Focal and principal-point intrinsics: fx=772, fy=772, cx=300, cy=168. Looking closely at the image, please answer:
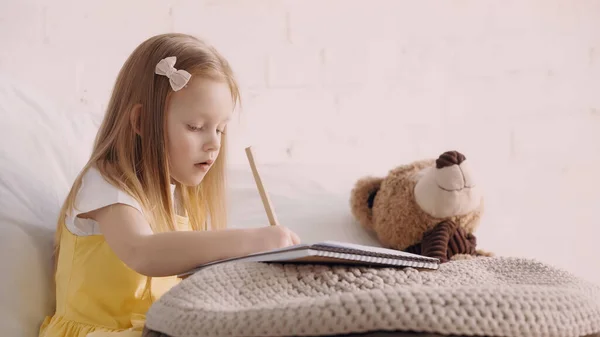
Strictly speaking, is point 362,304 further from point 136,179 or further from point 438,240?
point 438,240

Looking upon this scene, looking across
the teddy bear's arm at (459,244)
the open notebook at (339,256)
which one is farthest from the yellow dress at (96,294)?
the teddy bear's arm at (459,244)

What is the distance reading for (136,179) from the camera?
3.75 feet

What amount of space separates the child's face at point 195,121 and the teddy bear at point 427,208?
36 cm

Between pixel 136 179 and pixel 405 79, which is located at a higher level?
pixel 405 79

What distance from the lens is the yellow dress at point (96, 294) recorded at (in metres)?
1.12

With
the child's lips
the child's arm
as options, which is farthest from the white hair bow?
the child's arm

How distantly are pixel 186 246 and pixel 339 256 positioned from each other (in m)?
0.26

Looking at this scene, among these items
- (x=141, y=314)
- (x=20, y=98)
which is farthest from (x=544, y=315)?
(x=20, y=98)

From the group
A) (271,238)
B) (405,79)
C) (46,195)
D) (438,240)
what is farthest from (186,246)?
(405,79)

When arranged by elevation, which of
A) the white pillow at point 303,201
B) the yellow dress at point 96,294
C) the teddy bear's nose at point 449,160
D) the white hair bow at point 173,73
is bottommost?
the yellow dress at point 96,294

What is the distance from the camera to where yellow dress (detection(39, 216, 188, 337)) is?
A: 112 centimetres

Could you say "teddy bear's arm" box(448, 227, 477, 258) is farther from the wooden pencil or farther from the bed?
the wooden pencil

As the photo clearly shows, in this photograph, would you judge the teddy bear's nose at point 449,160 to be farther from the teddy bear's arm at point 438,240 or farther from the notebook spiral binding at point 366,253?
the notebook spiral binding at point 366,253

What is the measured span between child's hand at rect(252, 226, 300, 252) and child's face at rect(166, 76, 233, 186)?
0.22 m
